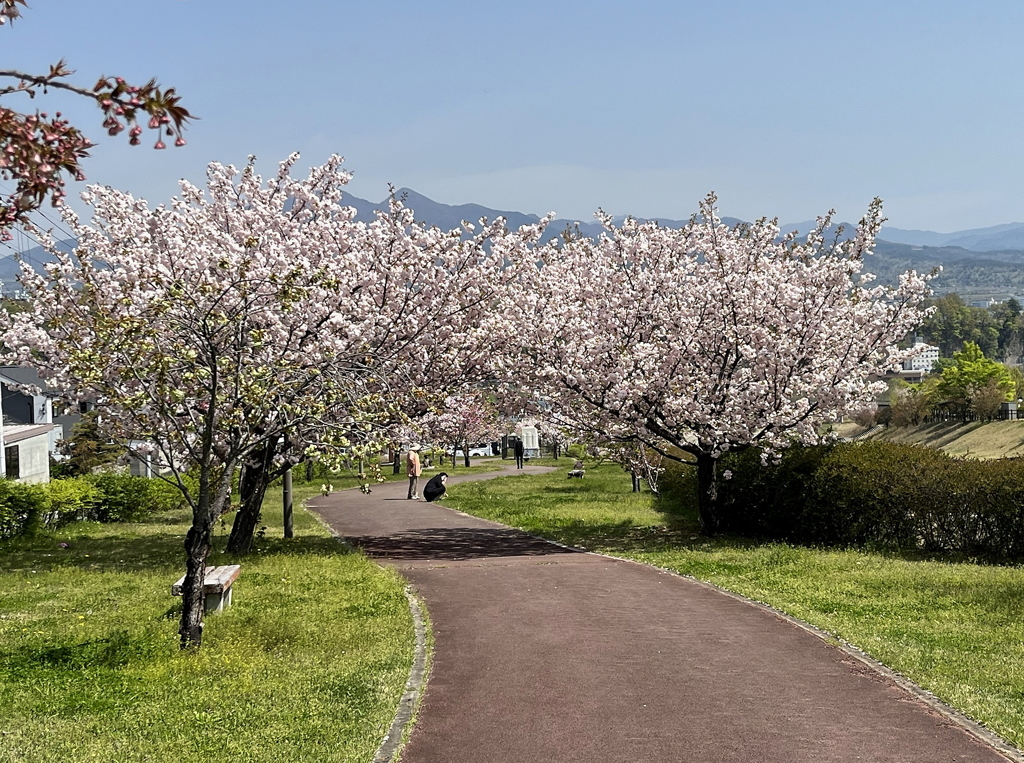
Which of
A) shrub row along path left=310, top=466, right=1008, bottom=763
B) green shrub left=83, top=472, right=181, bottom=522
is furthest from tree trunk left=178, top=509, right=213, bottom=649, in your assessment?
green shrub left=83, top=472, right=181, bottom=522

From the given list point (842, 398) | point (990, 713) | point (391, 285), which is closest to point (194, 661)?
point (990, 713)

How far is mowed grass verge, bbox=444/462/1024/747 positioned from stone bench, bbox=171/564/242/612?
6.59 meters

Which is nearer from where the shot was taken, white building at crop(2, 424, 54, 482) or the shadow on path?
the shadow on path

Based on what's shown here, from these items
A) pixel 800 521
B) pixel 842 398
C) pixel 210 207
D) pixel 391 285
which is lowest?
pixel 800 521

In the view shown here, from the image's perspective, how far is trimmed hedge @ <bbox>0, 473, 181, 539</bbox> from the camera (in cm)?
2034

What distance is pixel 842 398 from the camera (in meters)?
19.3

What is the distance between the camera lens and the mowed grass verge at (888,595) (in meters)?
8.54

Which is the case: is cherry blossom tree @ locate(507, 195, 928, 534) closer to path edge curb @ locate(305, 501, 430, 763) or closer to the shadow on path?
the shadow on path

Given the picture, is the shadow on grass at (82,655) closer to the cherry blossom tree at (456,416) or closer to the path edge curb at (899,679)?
the path edge curb at (899,679)

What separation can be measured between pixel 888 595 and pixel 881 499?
498 cm

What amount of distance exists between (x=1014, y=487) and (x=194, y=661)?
Answer: 12.7 meters

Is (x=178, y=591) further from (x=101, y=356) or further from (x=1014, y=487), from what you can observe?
(x=1014, y=487)

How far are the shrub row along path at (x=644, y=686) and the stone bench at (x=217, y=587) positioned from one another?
8.11 ft

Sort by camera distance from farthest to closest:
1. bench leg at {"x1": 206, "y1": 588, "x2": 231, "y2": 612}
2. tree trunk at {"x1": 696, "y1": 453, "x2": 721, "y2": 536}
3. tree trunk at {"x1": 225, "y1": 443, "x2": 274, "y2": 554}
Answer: tree trunk at {"x1": 696, "y1": 453, "x2": 721, "y2": 536} < tree trunk at {"x1": 225, "y1": 443, "x2": 274, "y2": 554} < bench leg at {"x1": 206, "y1": 588, "x2": 231, "y2": 612}
